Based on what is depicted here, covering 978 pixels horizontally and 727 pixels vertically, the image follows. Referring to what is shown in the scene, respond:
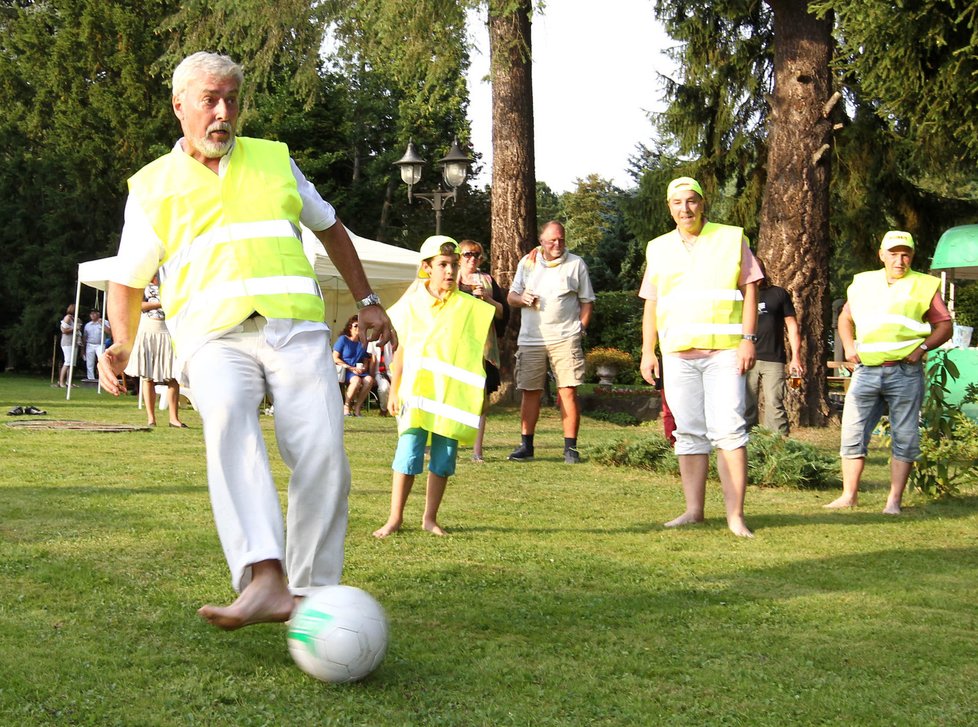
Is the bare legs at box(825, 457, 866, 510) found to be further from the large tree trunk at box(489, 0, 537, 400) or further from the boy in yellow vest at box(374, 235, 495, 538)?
the large tree trunk at box(489, 0, 537, 400)

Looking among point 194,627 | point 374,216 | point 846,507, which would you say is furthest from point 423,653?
point 374,216

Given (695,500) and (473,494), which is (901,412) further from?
(473,494)

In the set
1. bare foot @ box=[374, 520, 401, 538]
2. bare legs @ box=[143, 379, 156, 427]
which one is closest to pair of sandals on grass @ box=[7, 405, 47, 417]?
bare legs @ box=[143, 379, 156, 427]

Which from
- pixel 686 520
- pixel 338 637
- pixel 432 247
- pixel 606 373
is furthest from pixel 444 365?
pixel 606 373

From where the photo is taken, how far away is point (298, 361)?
4629 millimetres

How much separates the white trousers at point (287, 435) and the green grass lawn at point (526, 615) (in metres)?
0.42

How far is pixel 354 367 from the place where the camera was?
63.4ft

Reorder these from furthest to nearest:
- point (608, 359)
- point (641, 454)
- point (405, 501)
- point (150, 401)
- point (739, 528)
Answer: point (608, 359)
point (150, 401)
point (641, 454)
point (739, 528)
point (405, 501)

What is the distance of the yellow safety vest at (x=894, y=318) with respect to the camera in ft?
30.4

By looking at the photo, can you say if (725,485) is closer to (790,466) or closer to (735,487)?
(735,487)

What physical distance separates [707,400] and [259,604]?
4.40 metres

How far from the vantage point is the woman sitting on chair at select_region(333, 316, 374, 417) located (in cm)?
1934

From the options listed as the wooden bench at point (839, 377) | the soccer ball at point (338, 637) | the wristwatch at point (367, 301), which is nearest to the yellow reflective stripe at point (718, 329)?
the wristwatch at point (367, 301)

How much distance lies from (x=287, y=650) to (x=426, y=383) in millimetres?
3246
